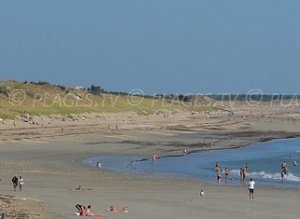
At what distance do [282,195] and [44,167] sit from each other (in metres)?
14.6

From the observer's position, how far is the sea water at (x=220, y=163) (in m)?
37.5

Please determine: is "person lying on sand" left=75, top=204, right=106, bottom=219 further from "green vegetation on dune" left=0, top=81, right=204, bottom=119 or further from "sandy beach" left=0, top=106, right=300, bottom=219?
"green vegetation on dune" left=0, top=81, right=204, bottom=119

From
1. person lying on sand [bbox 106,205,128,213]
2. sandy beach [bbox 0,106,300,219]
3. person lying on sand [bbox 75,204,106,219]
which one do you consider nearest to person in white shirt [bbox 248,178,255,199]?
sandy beach [bbox 0,106,300,219]

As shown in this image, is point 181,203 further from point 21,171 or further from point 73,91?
point 73,91

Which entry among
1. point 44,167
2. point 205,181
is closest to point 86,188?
point 205,181

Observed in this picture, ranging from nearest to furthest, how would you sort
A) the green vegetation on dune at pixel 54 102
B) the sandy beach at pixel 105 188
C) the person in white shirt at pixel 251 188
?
the sandy beach at pixel 105 188 → the person in white shirt at pixel 251 188 → the green vegetation on dune at pixel 54 102

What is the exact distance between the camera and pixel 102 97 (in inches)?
4759

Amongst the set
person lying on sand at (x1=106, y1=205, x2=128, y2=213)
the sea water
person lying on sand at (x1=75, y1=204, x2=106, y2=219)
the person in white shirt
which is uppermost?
the sea water

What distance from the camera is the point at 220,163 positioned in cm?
4453

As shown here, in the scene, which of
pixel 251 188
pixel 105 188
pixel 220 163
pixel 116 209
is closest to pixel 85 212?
pixel 116 209

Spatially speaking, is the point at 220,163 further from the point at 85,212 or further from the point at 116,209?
the point at 85,212

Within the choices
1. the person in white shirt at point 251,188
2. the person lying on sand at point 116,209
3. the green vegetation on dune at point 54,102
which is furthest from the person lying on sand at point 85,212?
the green vegetation on dune at point 54,102

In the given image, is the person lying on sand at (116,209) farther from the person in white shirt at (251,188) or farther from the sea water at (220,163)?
the sea water at (220,163)

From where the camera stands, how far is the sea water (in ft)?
123
